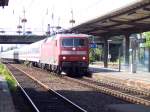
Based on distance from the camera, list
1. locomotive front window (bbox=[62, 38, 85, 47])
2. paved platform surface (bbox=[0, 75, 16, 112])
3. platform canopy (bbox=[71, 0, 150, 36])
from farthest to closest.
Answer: locomotive front window (bbox=[62, 38, 85, 47]), platform canopy (bbox=[71, 0, 150, 36]), paved platform surface (bbox=[0, 75, 16, 112])

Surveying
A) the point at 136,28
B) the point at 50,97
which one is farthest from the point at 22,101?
the point at 136,28

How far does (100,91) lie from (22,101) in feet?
17.8

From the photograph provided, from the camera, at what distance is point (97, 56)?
9638cm

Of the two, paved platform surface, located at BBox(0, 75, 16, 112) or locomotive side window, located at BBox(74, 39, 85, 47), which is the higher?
locomotive side window, located at BBox(74, 39, 85, 47)

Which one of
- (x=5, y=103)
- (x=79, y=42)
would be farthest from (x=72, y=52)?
(x=5, y=103)

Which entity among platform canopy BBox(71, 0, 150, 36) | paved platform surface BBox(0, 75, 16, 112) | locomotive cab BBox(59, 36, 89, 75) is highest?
platform canopy BBox(71, 0, 150, 36)

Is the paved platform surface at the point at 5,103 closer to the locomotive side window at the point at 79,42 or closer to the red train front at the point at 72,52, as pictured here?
the red train front at the point at 72,52

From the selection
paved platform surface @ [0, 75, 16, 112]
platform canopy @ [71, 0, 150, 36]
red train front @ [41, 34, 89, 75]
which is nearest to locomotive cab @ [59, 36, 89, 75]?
red train front @ [41, 34, 89, 75]

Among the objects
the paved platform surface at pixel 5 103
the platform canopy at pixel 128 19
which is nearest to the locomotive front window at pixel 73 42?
the platform canopy at pixel 128 19

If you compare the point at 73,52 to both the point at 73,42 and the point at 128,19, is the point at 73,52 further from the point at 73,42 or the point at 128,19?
the point at 128,19

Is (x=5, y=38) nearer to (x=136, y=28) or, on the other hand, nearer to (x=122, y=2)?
(x=136, y=28)

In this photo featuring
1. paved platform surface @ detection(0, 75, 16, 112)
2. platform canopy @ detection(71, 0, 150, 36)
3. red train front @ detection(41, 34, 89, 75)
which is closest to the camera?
paved platform surface @ detection(0, 75, 16, 112)

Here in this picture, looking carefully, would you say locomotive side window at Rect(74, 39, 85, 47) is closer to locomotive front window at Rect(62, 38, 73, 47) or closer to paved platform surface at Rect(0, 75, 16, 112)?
locomotive front window at Rect(62, 38, 73, 47)

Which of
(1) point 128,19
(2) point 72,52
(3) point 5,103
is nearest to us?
(3) point 5,103
